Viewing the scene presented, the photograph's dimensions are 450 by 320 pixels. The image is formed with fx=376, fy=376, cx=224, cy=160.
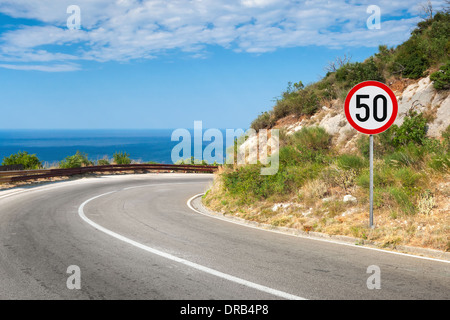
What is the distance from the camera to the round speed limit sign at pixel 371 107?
29.3ft

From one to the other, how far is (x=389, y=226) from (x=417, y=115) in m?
6.55

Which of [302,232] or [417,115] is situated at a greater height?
[417,115]

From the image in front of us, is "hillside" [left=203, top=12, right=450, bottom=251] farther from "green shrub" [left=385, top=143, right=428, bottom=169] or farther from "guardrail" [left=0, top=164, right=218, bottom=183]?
"guardrail" [left=0, top=164, right=218, bottom=183]

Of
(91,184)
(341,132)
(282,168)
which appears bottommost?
(91,184)

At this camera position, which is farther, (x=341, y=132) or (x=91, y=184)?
(x=91, y=184)

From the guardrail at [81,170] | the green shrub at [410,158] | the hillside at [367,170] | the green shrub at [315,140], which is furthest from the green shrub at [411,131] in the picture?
the guardrail at [81,170]

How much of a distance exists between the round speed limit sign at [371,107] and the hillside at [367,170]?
190cm

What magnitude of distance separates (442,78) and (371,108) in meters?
7.30

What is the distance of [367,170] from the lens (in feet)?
37.8

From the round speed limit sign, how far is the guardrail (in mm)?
19879

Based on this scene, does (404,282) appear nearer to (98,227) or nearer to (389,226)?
(389,226)

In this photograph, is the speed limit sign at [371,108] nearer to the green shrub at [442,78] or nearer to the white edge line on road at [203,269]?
the white edge line on road at [203,269]

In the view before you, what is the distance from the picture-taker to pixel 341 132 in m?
16.2
